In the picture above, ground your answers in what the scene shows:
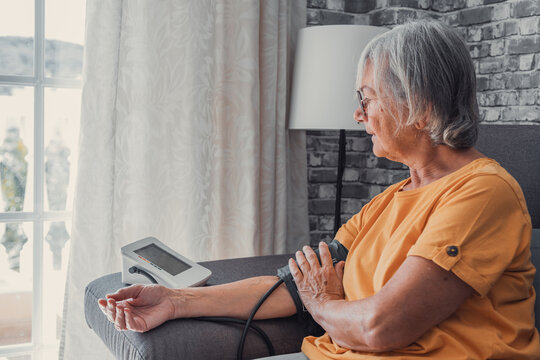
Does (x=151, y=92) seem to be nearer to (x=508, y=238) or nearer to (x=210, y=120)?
(x=210, y=120)

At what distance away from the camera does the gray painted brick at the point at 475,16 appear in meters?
2.17

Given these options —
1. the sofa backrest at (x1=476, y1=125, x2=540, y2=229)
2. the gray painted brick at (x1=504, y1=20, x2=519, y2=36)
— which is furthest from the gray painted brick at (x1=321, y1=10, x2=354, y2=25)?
the sofa backrest at (x1=476, y1=125, x2=540, y2=229)

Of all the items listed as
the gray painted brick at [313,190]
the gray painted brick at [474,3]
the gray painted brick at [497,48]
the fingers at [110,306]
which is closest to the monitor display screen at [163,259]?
the fingers at [110,306]

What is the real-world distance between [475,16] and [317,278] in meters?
1.51

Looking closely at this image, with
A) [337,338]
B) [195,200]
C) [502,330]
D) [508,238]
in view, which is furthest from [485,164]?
[195,200]

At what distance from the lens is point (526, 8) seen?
202 centimetres

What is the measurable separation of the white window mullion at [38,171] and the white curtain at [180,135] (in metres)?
0.23

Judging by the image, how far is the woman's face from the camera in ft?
3.76

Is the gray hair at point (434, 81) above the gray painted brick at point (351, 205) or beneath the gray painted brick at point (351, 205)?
above

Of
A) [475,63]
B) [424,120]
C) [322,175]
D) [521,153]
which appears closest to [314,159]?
[322,175]

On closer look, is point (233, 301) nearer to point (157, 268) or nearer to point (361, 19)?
point (157, 268)

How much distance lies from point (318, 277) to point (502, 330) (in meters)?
0.43

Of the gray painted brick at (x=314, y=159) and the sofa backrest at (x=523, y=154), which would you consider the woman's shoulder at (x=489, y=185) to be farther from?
the gray painted brick at (x=314, y=159)

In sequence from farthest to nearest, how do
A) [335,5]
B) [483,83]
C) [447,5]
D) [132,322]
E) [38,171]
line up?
[335,5] < [447,5] < [483,83] < [38,171] < [132,322]
